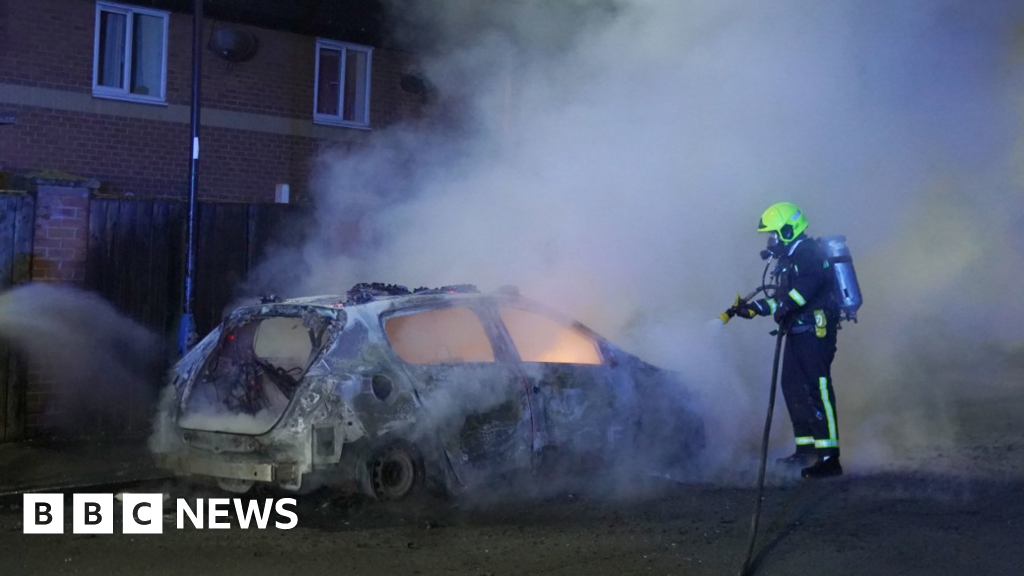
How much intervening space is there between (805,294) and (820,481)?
123cm

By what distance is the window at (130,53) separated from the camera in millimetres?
12516

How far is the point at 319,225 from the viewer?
1048 cm

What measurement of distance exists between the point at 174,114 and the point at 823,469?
30.4 feet

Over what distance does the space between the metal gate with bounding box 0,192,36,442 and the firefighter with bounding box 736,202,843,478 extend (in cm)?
581

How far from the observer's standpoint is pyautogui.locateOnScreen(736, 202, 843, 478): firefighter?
6918mm

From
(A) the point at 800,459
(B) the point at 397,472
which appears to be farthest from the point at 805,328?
(B) the point at 397,472

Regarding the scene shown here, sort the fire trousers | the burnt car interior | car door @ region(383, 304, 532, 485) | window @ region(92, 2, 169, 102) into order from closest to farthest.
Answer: car door @ region(383, 304, 532, 485) < the burnt car interior < the fire trousers < window @ region(92, 2, 169, 102)

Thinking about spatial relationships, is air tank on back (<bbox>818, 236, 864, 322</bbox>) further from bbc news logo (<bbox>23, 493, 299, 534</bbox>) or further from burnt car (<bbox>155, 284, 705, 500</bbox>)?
bbc news logo (<bbox>23, 493, 299, 534</bbox>)

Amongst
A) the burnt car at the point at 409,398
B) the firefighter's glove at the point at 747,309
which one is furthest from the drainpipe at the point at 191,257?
the firefighter's glove at the point at 747,309

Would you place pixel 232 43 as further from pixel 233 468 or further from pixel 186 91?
pixel 233 468

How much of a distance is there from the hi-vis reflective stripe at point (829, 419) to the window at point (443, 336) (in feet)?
7.30

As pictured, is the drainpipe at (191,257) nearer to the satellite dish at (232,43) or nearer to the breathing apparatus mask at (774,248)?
the satellite dish at (232,43)

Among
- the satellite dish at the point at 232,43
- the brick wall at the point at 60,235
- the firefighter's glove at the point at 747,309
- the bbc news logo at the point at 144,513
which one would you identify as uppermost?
the satellite dish at the point at 232,43

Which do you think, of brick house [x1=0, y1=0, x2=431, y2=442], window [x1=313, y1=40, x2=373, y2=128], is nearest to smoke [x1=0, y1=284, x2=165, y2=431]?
brick house [x1=0, y1=0, x2=431, y2=442]
